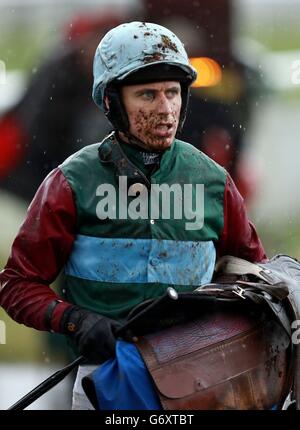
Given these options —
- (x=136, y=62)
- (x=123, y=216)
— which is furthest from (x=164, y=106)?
(x=123, y=216)

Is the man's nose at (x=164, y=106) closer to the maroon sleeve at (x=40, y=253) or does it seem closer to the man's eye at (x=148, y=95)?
the man's eye at (x=148, y=95)

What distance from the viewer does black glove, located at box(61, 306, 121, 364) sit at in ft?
12.8

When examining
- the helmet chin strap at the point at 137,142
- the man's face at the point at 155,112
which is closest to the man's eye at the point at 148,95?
the man's face at the point at 155,112

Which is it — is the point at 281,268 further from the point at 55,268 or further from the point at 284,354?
the point at 55,268

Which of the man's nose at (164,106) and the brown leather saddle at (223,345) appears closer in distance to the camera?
the brown leather saddle at (223,345)

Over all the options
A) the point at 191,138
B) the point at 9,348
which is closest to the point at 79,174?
the point at 191,138

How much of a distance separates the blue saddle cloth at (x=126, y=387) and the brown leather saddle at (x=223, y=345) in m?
0.03

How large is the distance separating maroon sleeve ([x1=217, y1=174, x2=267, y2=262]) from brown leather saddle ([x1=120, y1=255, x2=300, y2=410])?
0.30 metres

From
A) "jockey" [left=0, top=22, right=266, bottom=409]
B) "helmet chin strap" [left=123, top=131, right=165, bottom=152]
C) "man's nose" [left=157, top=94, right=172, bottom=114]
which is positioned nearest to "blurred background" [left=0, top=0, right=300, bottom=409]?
"jockey" [left=0, top=22, right=266, bottom=409]

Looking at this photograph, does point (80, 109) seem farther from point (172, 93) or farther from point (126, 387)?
point (126, 387)

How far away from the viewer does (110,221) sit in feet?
13.6

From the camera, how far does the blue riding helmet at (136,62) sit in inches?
162

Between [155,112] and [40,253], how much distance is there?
0.56 metres

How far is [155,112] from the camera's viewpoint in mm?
4113
